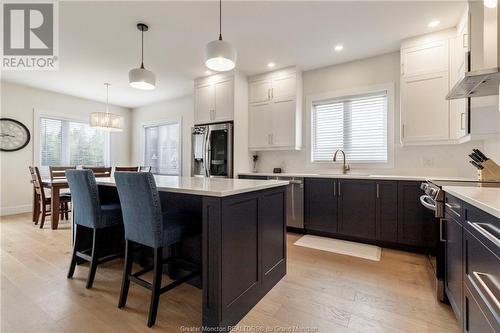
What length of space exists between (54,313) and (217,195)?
1509 millimetres

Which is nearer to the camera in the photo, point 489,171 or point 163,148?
point 489,171

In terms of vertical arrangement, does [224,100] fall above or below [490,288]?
above

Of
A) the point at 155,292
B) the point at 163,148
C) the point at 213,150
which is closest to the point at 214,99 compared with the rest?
the point at 213,150

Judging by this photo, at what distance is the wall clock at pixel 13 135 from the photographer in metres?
4.59

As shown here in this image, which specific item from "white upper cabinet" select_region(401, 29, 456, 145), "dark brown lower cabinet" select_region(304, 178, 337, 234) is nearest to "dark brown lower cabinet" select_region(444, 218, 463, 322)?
"dark brown lower cabinet" select_region(304, 178, 337, 234)

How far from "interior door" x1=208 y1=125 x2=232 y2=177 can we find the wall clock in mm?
3972

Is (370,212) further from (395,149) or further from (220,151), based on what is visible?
(220,151)

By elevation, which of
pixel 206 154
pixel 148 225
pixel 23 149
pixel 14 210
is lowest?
pixel 14 210

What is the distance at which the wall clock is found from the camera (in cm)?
459

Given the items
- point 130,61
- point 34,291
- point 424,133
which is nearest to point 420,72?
point 424,133

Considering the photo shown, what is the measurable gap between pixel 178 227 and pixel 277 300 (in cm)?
97

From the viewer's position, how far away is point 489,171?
78.7 inches

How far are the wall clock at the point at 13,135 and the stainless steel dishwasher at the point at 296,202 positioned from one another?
541 centimetres

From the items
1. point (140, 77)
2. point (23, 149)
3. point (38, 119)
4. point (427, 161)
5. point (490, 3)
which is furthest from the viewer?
point (38, 119)
